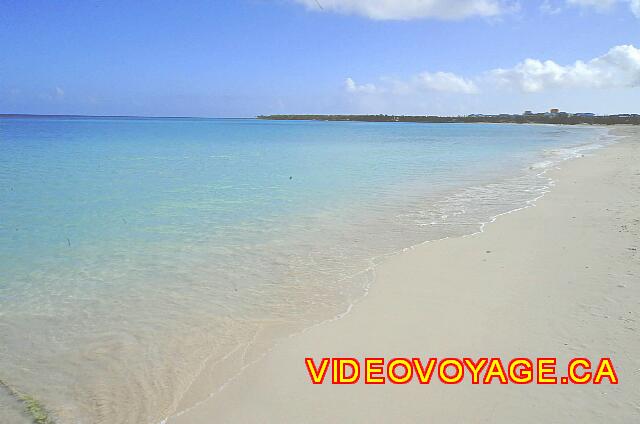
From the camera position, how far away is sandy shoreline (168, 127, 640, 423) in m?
3.53

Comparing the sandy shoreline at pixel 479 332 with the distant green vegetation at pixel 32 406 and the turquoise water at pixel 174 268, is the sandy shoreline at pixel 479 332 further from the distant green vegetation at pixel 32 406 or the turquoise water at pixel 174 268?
the distant green vegetation at pixel 32 406

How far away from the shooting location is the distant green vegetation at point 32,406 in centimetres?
361

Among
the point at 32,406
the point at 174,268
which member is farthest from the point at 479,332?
the point at 174,268

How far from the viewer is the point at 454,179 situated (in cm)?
1697

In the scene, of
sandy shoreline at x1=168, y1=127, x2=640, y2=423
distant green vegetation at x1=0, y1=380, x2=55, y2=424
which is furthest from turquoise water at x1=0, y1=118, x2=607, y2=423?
sandy shoreline at x1=168, y1=127, x2=640, y2=423

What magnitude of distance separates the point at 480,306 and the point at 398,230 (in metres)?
3.94

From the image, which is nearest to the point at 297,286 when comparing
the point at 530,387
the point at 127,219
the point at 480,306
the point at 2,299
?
the point at 480,306

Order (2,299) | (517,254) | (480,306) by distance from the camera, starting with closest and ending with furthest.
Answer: (480,306)
(2,299)
(517,254)

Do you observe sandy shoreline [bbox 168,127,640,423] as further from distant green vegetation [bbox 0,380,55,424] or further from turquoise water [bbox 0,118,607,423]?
distant green vegetation [bbox 0,380,55,424]

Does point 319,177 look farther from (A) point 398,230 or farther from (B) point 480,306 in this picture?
(B) point 480,306

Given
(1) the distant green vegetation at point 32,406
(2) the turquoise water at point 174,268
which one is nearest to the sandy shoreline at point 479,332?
(2) the turquoise water at point 174,268

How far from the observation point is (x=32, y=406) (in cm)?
377

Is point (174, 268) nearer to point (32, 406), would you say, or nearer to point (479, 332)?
point (32, 406)

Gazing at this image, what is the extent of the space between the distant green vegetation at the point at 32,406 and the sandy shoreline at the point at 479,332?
1.08 m
